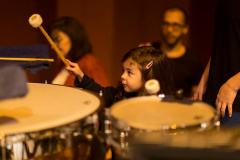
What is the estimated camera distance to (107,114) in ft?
3.63

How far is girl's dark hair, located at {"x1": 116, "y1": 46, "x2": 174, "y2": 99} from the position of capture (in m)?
1.75

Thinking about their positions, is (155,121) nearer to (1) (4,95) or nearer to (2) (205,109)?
(2) (205,109)

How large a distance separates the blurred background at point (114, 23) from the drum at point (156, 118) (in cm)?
220

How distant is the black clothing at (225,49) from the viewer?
1518mm

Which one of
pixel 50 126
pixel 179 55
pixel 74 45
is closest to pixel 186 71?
pixel 179 55

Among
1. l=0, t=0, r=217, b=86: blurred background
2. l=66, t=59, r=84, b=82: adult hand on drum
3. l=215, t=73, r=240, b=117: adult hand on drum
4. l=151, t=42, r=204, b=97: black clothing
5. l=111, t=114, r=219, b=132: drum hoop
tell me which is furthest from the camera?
l=0, t=0, r=217, b=86: blurred background

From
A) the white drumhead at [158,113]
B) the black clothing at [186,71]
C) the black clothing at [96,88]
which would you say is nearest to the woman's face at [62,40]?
the black clothing at [186,71]

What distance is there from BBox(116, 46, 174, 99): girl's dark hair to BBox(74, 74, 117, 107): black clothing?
35mm

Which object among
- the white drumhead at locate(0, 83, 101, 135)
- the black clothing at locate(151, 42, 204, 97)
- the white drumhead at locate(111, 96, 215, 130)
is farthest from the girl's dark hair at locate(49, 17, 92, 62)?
the white drumhead at locate(111, 96, 215, 130)

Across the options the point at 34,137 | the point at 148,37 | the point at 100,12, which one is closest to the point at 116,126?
the point at 34,137

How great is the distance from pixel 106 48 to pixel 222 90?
221 centimetres

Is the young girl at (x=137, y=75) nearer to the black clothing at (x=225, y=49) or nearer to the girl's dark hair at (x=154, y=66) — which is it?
the girl's dark hair at (x=154, y=66)

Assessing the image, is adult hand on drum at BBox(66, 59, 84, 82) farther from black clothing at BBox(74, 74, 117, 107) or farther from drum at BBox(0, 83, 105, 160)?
drum at BBox(0, 83, 105, 160)

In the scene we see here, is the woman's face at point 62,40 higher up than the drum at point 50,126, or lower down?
higher up
